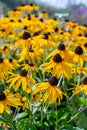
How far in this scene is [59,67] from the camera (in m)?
2.06

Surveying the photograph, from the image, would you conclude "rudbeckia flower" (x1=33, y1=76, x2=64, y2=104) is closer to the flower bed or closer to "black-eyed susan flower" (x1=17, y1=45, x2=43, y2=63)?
the flower bed

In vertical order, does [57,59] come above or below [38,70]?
above

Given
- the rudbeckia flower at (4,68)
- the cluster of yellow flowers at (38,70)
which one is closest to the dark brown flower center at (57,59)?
the cluster of yellow flowers at (38,70)

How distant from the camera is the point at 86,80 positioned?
2.09m

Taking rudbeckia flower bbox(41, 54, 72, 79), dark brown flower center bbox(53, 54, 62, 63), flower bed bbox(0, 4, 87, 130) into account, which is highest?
dark brown flower center bbox(53, 54, 62, 63)

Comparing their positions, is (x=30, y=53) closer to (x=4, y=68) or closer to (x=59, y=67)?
(x=4, y=68)

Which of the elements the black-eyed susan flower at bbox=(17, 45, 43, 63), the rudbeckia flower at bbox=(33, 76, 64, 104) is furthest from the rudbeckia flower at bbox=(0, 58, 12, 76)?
the rudbeckia flower at bbox=(33, 76, 64, 104)

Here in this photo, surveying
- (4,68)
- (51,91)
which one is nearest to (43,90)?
(51,91)

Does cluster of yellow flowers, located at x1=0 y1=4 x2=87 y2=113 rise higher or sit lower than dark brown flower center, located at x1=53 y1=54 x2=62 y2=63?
lower

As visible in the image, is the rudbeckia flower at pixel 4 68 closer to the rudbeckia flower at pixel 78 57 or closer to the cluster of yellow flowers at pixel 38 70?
the cluster of yellow flowers at pixel 38 70

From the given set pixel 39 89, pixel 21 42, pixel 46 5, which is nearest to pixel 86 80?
pixel 39 89

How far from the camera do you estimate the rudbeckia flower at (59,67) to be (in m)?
2.03

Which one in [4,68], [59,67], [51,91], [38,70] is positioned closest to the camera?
[51,91]

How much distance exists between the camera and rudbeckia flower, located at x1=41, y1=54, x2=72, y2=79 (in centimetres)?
203
